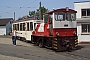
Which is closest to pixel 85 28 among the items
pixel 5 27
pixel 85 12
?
pixel 85 12

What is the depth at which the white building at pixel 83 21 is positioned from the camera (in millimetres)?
29438

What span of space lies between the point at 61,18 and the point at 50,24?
4.09 ft

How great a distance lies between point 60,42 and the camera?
19.5 metres

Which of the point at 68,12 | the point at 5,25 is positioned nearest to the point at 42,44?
the point at 68,12

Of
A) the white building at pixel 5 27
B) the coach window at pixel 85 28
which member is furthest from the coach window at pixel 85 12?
the white building at pixel 5 27

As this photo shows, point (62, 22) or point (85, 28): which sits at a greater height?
point (62, 22)

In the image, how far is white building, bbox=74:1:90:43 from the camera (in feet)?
96.6

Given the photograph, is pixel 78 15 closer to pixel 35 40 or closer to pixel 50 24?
pixel 35 40

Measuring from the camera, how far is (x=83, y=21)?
29281mm

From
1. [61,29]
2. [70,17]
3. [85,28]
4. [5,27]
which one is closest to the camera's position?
[61,29]

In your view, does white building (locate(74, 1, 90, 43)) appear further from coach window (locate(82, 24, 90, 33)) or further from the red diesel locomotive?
the red diesel locomotive

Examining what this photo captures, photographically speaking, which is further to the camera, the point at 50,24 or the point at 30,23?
the point at 30,23

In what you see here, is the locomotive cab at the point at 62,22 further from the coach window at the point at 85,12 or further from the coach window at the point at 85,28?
the coach window at the point at 85,12

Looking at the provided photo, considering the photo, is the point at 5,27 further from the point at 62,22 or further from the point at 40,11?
the point at 62,22
